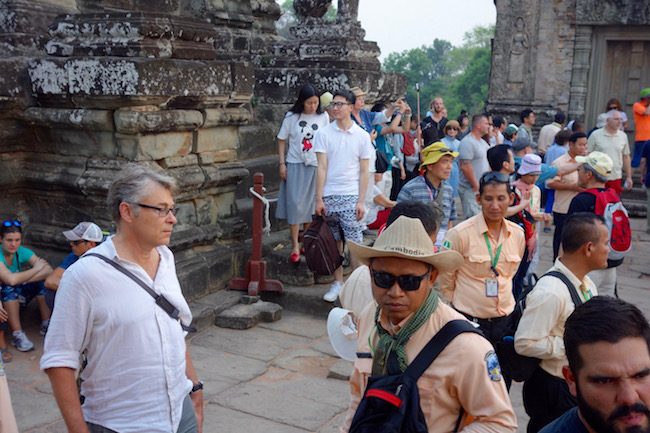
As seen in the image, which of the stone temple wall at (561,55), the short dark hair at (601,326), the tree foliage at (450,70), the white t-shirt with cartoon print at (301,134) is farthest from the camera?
the tree foliage at (450,70)

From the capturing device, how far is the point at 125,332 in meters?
3.02

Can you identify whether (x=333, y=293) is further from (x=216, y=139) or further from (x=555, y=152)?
(x=555, y=152)

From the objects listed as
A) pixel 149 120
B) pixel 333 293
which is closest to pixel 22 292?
pixel 149 120

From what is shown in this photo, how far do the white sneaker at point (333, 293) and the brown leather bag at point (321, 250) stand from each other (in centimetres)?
23

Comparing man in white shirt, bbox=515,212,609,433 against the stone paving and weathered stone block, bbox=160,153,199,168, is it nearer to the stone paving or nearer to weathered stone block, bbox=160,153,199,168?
the stone paving

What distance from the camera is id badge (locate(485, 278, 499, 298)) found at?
15.5 ft

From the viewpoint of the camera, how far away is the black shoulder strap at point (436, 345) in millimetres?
2547

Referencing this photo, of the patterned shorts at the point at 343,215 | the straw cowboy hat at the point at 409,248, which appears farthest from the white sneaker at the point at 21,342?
the straw cowboy hat at the point at 409,248

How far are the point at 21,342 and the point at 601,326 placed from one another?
476 centimetres

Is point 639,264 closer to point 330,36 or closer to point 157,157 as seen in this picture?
point 330,36

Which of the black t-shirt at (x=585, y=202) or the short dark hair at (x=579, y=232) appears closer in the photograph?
the short dark hair at (x=579, y=232)

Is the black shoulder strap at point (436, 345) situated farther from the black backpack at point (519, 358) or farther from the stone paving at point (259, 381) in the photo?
the stone paving at point (259, 381)

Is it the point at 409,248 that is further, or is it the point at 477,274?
the point at 477,274

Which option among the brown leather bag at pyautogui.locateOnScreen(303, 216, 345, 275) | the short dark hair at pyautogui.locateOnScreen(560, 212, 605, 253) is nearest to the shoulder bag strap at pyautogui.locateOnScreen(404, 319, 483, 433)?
the short dark hair at pyautogui.locateOnScreen(560, 212, 605, 253)
